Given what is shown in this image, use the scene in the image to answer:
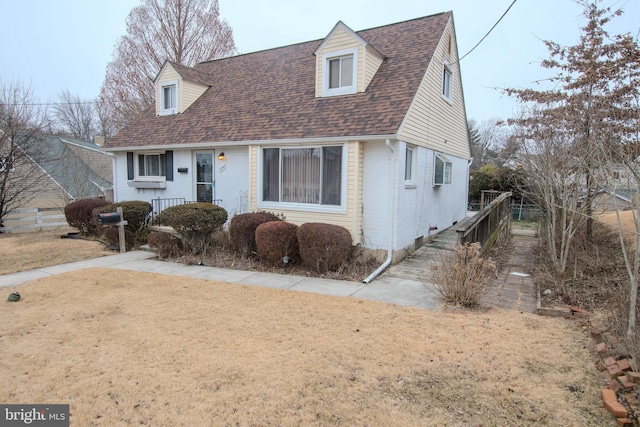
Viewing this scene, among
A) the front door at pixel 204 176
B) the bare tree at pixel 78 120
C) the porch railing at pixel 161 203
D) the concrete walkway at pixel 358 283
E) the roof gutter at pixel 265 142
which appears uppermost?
the bare tree at pixel 78 120

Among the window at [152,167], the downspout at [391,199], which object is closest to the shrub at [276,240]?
the downspout at [391,199]

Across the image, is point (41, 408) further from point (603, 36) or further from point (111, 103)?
point (111, 103)

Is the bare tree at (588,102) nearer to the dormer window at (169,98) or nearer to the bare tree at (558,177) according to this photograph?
the bare tree at (558,177)

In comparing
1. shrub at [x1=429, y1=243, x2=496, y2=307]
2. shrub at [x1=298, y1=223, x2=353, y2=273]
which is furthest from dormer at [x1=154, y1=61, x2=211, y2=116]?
shrub at [x1=429, y1=243, x2=496, y2=307]

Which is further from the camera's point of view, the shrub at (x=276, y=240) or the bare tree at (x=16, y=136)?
the bare tree at (x=16, y=136)

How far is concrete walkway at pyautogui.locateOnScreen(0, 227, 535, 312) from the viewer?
6.07m

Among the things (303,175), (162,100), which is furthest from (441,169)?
(162,100)

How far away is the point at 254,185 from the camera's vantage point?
9.85m

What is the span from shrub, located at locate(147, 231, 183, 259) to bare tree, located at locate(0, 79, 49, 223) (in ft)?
27.1

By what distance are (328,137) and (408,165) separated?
216cm

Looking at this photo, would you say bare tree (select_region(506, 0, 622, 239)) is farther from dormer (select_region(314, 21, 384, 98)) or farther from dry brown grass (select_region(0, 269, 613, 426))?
dormer (select_region(314, 21, 384, 98))

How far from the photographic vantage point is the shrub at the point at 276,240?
7.86m

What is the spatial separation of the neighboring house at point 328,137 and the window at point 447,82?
3cm

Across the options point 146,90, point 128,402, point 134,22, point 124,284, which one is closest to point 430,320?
point 128,402
